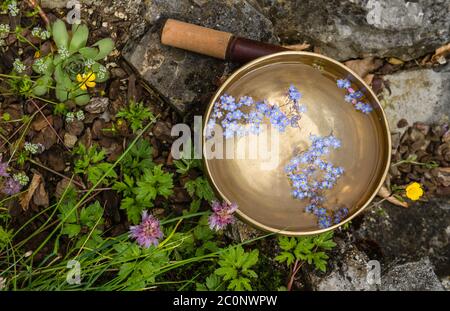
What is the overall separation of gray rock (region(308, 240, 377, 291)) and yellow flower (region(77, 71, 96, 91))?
1.01m

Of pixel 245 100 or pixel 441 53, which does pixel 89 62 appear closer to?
pixel 245 100

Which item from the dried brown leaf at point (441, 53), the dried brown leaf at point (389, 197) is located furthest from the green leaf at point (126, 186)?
the dried brown leaf at point (441, 53)

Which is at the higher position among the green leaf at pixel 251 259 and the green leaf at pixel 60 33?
the green leaf at pixel 60 33

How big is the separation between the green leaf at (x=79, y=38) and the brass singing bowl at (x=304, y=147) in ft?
1.78

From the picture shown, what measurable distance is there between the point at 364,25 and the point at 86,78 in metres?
0.98

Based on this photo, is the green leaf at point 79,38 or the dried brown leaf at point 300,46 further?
the dried brown leaf at point 300,46

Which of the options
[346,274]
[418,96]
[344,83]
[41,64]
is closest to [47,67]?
[41,64]

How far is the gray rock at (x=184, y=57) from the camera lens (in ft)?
5.66

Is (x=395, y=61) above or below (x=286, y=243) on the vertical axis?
above

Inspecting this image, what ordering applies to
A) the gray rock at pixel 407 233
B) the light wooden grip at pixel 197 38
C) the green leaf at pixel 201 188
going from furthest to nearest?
the gray rock at pixel 407 233, the green leaf at pixel 201 188, the light wooden grip at pixel 197 38

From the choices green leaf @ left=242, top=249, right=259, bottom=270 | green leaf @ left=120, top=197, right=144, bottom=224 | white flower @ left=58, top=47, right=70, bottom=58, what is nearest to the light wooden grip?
white flower @ left=58, top=47, right=70, bottom=58

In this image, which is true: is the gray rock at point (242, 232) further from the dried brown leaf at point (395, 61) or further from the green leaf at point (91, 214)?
the dried brown leaf at point (395, 61)

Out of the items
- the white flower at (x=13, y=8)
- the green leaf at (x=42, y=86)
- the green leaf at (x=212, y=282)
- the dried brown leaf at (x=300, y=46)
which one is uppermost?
the white flower at (x=13, y=8)

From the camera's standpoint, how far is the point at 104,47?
5.71 feet
